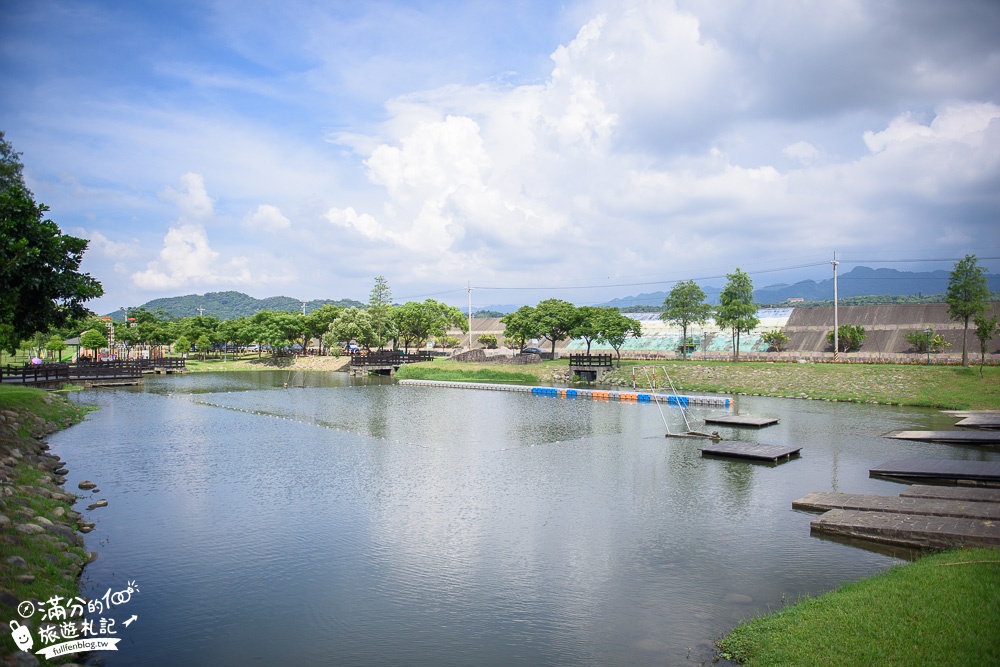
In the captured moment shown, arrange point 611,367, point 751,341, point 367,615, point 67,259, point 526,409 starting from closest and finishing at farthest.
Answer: point 367,615
point 67,259
point 526,409
point 611,367
point 751,341

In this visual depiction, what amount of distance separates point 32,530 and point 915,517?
2244 cm

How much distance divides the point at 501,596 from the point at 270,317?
8721 centimetres

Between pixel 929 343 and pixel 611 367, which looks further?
pixel 611 367

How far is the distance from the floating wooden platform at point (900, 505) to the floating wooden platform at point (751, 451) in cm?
638

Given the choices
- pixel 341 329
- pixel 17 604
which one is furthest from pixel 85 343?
pixel 17 604

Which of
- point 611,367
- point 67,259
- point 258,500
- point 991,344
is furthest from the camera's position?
point 611,367

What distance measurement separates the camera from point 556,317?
7462 cm

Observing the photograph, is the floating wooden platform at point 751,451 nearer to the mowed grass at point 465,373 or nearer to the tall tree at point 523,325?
the mowed grass at point 465,373

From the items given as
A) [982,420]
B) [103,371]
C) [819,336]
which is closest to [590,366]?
[819,336]

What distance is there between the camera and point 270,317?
93.4m

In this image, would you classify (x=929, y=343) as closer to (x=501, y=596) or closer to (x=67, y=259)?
(x=501, y=596)

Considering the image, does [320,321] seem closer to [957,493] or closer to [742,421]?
[742,421]

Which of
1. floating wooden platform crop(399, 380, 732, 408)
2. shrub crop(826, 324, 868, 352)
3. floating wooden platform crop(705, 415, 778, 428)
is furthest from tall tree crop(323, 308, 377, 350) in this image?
floating wooden platform crop(705, 415, 778, 428)

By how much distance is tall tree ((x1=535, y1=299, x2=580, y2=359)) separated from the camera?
73812mm
